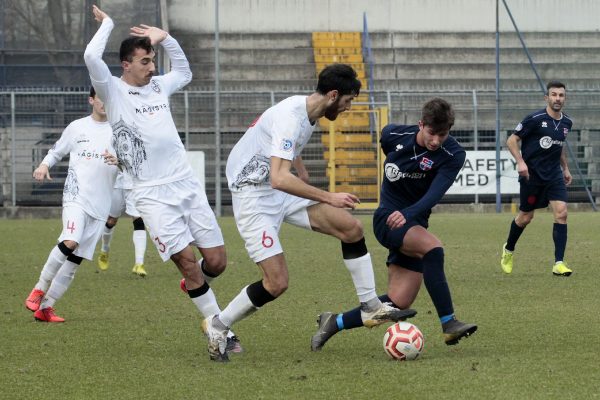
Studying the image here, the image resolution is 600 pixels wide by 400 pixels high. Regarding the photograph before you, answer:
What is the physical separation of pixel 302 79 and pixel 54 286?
72.8 ft

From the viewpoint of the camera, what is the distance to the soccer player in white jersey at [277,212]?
751cm

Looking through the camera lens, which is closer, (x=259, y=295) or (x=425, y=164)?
(x=259, y=295)

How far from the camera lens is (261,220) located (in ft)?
25.7

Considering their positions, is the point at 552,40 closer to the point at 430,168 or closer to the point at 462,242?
the point at 462,242

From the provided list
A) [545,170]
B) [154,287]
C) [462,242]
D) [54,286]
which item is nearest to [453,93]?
[462,242]

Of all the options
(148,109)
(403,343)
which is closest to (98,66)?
(148,109)

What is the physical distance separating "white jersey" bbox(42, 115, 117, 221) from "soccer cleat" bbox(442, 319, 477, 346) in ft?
12.8

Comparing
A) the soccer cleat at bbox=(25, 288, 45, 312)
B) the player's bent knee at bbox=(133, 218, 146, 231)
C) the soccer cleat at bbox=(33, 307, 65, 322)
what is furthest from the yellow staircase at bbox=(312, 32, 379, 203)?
Answer: the soccer cleat at bbox=(33, 307, 65, 322)

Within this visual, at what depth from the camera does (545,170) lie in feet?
→ 45.6

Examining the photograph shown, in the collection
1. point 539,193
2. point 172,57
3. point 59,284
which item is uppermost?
point 172,57

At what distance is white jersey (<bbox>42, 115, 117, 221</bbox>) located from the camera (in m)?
10.5

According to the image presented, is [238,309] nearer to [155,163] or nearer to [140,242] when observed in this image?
[155,163]

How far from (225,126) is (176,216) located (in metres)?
20.9

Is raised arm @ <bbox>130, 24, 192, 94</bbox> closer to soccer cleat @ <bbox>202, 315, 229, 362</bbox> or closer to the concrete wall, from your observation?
soccer cleat @ <bbox>202, 315, 229, 362</bbox>
